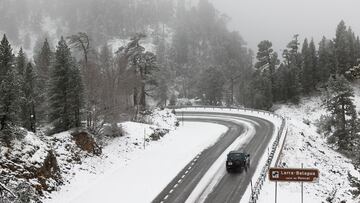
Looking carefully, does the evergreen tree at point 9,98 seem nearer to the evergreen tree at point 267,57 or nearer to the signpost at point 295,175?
the signpost at point 295,175

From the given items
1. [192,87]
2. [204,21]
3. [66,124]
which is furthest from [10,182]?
[204,21]

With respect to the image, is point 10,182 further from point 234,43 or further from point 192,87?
point 234,43

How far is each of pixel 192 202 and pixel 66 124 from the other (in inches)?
579

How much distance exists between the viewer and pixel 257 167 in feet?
116

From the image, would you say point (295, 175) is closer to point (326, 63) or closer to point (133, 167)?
point (133, 167)

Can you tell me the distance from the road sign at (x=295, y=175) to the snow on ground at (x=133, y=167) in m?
9.09

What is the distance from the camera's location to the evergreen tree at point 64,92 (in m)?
36.8

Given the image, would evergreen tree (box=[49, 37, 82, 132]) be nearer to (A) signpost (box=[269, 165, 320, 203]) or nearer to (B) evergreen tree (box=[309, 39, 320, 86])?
(A) signpost (box=[269, 165, 320, 203])

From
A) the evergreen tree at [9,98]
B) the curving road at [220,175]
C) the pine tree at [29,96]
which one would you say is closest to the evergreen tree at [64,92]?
the evergreen tree at [9,98]

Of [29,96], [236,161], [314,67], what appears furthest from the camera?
[314,67]

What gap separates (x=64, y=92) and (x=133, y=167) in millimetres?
8601

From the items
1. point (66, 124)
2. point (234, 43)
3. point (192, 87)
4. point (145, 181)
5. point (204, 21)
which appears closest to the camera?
point (145, 181)

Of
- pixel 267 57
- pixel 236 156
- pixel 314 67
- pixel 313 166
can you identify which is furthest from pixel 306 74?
pixel 236 156

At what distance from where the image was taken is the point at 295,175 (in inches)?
902
